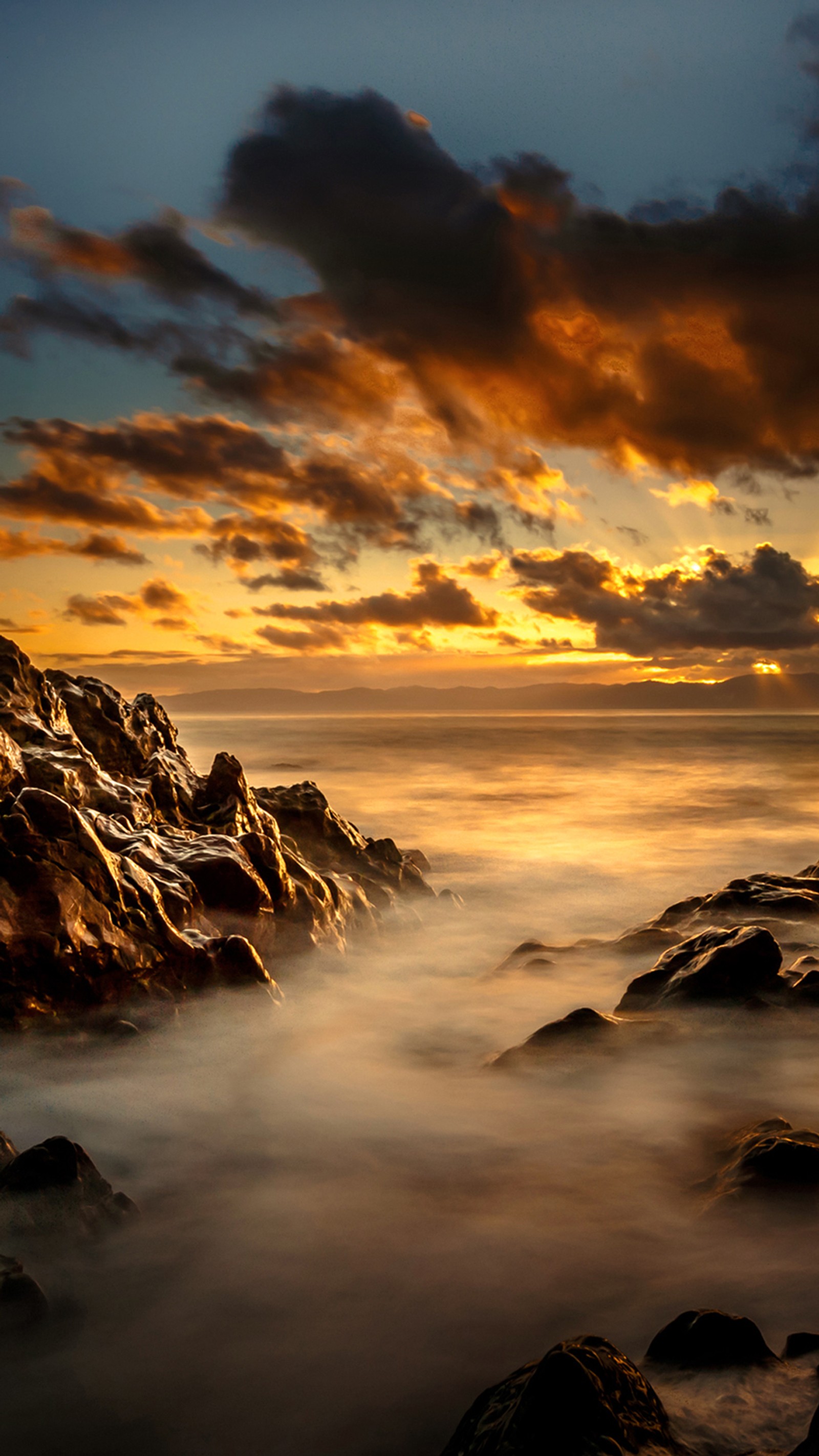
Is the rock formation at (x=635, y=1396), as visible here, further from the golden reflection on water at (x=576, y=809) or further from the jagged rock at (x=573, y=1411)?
the golden reflection on water at (x=576, y=809)

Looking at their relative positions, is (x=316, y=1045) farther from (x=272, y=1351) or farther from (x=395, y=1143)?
(x=272, y=1351)

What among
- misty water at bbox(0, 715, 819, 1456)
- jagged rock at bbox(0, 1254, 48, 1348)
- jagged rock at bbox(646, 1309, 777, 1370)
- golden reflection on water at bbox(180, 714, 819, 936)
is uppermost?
jagged rock at bbox(646, 1309, 777, 1370)

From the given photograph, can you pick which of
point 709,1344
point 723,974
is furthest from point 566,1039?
point 709,1344

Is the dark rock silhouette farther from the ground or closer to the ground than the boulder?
farther from the ground

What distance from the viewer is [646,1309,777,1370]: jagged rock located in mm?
3613

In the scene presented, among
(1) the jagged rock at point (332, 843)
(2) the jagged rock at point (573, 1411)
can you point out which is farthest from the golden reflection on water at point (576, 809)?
(2) the jagged rock at point (573, 1411)

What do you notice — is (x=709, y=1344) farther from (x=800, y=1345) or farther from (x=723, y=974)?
(x=723, y=974)

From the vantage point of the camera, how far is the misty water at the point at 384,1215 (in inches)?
164

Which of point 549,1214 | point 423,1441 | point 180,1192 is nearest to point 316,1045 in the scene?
point 180,1192

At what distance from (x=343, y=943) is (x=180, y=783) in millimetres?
3980

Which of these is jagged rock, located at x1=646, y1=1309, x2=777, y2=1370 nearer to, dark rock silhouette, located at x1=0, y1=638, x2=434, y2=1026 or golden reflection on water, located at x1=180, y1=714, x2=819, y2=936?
dark rock silhouette, located at x1=0, y1=638, x2=434, y2=1026

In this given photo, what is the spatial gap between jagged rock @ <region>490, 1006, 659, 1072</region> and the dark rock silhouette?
3.17m

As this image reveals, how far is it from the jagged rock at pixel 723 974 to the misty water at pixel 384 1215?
16.7 inches

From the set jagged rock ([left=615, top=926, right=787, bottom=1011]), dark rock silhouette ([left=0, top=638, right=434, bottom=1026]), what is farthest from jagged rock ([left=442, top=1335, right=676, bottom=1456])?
jagged rock ([left=615, top=926, right=787, bottom=1011])
